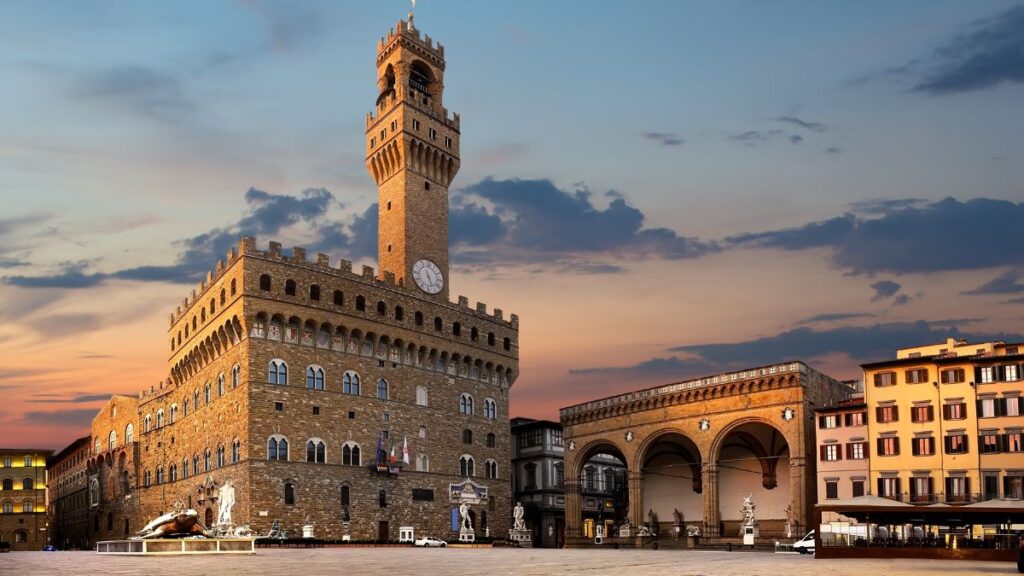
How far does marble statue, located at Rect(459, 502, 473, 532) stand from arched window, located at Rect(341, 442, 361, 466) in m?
8.23

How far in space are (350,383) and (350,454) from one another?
437cm

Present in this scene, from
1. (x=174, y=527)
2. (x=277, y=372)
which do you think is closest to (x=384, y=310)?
(x=277, y=372)

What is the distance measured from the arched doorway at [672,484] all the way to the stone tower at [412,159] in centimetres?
1942

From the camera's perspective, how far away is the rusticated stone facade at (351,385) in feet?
186

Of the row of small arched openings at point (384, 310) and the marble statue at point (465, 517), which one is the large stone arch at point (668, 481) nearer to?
the marble statue at point (465, 517)

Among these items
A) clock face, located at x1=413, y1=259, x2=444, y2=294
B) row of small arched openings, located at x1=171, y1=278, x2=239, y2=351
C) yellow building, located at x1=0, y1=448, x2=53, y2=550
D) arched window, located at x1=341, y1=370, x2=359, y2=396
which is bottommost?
yellow building, located at x1=0, y1=448, x2=53, y2=550

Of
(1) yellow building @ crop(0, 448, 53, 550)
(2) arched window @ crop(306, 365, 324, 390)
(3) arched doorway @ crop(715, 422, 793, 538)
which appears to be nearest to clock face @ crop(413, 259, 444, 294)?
(2) arched window @ crop(306, 365, 324, 390)

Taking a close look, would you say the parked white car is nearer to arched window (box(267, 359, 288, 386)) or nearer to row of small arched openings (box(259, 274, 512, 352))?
arched window (box(267, 359, 288, 386))

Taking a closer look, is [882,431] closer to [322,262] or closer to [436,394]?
[436,394]

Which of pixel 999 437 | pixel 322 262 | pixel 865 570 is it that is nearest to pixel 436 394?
pixel 322 262

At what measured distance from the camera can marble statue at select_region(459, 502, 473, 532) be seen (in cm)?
6388

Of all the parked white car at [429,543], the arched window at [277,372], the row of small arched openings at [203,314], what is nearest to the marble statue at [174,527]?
the arched window at [277,372]

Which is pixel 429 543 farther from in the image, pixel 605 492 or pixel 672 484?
pixel 605 492

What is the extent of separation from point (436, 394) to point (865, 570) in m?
42.0
